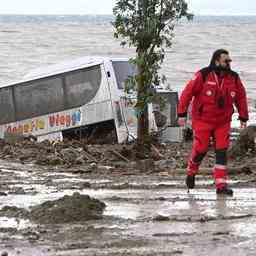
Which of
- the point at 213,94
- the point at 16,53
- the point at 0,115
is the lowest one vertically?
the point at 16,53

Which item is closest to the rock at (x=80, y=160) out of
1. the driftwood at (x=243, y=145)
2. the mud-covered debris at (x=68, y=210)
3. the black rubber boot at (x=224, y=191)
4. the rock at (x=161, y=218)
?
the driftwood at (x=243, y=145)

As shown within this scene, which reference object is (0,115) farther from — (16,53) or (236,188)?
(16,53)

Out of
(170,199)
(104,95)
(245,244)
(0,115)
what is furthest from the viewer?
(0,115)

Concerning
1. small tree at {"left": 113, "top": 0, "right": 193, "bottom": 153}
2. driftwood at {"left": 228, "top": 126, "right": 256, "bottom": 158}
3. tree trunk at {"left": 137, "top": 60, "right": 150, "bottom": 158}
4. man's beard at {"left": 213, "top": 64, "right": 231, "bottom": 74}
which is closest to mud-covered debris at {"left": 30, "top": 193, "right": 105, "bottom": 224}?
man's beard at {"left": 213, "top": 64, "right": 231, "bottom": 74}

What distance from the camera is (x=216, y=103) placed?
10211 mm

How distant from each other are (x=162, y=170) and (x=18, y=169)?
236cm

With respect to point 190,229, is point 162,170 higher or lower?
lower

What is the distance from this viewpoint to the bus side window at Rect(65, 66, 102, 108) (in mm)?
22375

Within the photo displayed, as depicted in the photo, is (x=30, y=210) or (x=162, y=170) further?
(x=162, y=170)

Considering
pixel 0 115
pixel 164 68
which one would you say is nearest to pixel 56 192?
pixel 0 115

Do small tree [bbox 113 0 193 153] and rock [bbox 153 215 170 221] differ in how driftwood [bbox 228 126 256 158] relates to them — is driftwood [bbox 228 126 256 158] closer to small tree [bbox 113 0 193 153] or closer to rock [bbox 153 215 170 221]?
small tree [bbox 113 0 193 153]

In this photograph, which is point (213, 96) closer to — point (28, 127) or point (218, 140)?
point (218, 140)

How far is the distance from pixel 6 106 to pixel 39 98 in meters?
1.01

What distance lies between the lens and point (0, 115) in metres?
23.9
